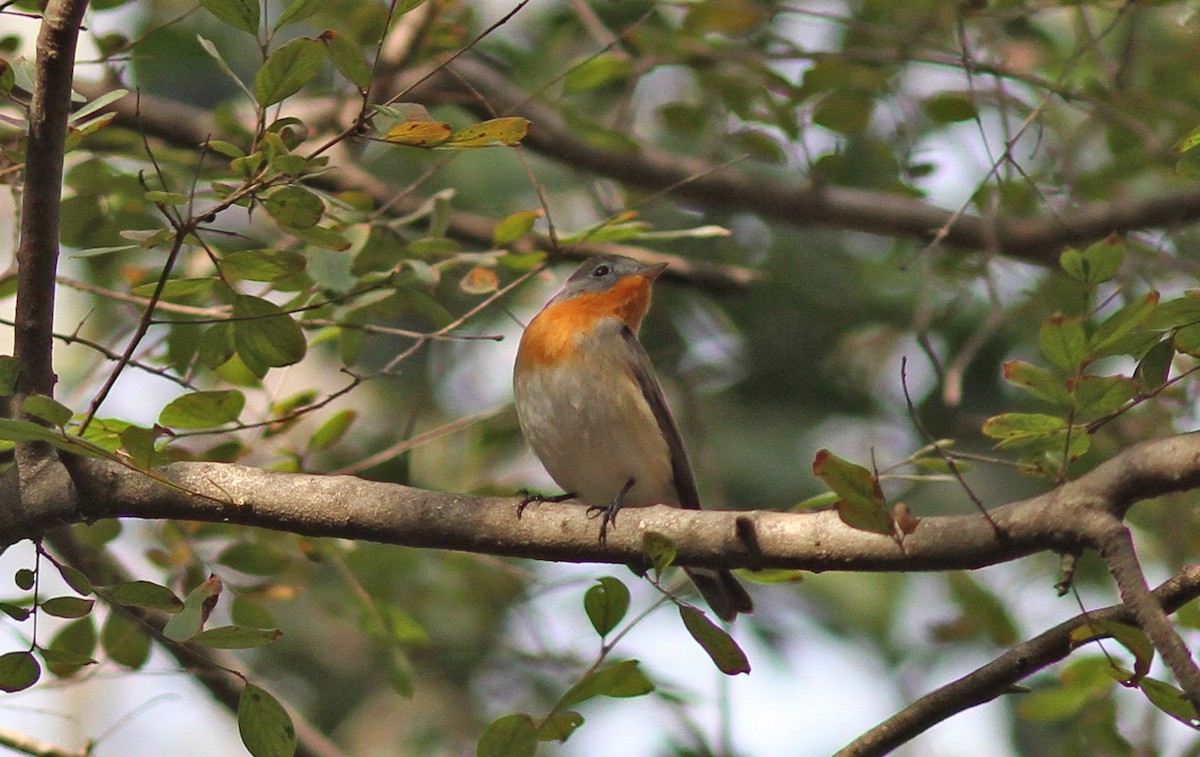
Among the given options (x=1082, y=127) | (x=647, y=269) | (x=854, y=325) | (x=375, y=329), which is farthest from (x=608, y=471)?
(x=854, y=325)

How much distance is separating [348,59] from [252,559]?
1.99m

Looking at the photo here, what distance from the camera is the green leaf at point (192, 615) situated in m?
2.30

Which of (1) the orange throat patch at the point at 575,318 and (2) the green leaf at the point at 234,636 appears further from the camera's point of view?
(1) the orange throat patch at the point at 575,318

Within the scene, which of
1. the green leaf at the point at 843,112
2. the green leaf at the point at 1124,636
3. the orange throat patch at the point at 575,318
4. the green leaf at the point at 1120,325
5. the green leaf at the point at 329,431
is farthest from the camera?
the orange throat patch at the point at 575,318

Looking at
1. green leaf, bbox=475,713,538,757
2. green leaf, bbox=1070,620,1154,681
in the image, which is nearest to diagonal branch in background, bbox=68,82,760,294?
green leaf, bbox=475,713,538,757

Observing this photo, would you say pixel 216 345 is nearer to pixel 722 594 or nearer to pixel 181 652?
pixel 181 652

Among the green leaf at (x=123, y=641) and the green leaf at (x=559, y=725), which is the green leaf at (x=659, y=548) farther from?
the green leaf at (x=123, y=641)

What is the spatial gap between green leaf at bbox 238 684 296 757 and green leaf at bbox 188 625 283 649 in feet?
0.68

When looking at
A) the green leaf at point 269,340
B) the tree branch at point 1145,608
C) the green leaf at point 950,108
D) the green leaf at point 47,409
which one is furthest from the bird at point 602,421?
the green leaf at point 47,409

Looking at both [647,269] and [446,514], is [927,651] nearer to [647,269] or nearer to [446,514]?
[647,269]

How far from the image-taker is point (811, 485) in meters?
7.20

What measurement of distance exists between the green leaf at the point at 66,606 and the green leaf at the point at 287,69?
3.43 feet

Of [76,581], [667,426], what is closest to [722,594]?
[667,426]

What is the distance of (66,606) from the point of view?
248cm
